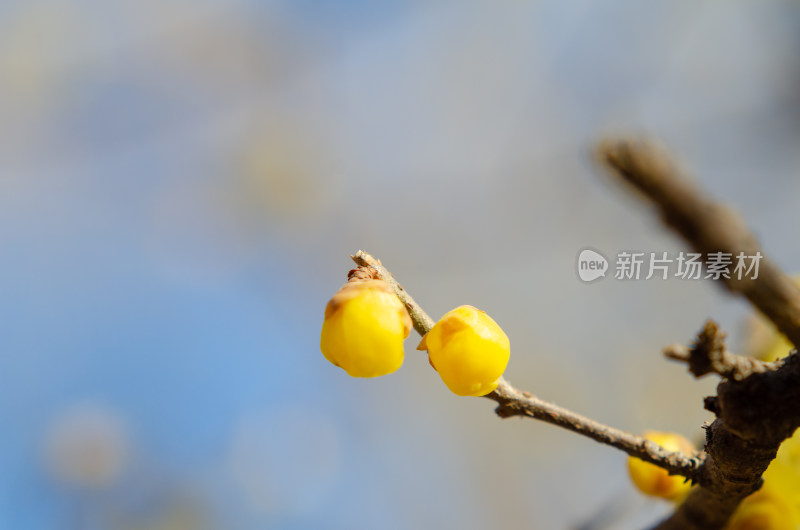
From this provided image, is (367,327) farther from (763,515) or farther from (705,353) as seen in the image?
(763,515)

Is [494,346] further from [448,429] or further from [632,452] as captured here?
[448,429]

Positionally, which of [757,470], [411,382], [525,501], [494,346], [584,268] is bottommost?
[757,470]

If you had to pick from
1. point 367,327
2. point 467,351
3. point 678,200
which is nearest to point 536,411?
point 467,351

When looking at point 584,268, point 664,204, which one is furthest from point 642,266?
point 664,204

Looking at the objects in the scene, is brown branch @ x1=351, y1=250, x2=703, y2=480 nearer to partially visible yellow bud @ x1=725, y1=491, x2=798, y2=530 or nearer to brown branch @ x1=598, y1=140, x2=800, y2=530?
brown branch @ x1=598, y1=140, x2=800, y2=530

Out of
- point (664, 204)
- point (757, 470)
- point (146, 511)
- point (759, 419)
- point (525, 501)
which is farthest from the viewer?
Answer: point (525, 501)

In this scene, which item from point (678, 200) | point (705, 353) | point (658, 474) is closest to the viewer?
point (678, 200)

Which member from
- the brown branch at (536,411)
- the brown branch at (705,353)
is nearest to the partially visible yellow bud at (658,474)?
the brown branch at (536,411)

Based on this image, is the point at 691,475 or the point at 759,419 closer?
the point at 759,419
